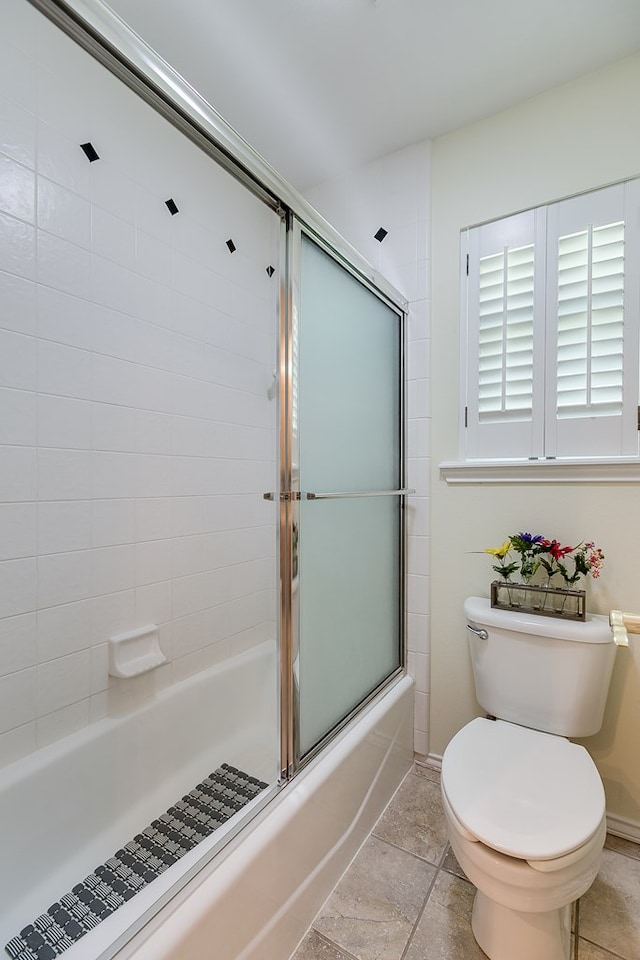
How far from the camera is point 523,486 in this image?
1.65 meters

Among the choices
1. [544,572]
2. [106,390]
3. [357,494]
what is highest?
[106,390]

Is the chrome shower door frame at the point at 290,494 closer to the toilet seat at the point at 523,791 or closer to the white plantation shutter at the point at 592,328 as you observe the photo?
the toilet seat at the point at 523,791

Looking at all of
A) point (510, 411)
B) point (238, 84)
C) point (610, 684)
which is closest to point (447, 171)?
point (238, 84)

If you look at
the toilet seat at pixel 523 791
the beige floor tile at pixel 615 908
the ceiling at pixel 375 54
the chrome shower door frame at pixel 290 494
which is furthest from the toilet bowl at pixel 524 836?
the ceiling at pixel 375 54

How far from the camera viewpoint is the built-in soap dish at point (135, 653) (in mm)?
1491

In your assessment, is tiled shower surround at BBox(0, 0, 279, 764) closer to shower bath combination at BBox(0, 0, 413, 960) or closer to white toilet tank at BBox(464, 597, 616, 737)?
shower bath combination at BBox(0, 0, 413, 960)

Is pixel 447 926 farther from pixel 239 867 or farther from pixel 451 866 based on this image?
pixel 239 867

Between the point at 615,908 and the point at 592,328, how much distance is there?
169 cm

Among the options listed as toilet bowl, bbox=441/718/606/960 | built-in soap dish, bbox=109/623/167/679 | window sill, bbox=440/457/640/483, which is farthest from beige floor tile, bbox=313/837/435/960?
window sill, bbox=440/457/640/483

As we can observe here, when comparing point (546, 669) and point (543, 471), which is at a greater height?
point (543, 471)

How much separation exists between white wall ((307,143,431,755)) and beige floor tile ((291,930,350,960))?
2.68 ft

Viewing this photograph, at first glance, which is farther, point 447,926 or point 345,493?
point 345,493

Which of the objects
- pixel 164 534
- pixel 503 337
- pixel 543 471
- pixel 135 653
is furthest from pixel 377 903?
pixel 503 337

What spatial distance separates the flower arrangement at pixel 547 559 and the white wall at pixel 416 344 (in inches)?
12.8
